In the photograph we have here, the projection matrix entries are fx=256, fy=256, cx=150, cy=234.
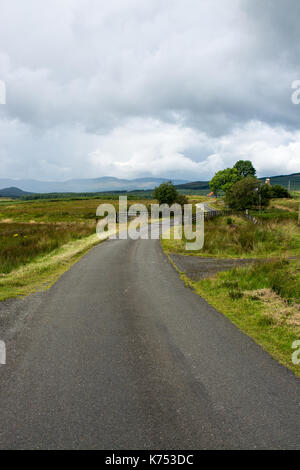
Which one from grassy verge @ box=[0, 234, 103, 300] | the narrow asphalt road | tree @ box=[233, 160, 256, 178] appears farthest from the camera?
tree @ box=[233, 160, 256, 178]

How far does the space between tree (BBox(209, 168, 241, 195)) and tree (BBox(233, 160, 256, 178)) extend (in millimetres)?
1803

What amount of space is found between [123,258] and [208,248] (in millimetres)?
6663

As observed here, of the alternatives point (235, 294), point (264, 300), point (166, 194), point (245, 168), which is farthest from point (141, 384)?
point (245, 168)

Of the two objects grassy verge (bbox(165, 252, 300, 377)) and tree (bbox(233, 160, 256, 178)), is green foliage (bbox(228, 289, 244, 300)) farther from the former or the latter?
tree (bbox(233, 160, 256, 178))

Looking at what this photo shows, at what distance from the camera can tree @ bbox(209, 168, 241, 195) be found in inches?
3489

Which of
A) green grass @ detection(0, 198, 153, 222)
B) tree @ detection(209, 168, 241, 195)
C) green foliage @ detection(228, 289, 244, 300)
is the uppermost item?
tree @ detection(209, 168, 241, 195)

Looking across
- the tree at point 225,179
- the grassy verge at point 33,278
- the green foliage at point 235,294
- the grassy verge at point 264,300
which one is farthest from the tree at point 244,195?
the green foliage at point 235,294

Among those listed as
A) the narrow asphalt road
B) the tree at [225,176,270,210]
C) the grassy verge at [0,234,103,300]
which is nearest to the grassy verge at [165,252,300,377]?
the narrow asphalt road

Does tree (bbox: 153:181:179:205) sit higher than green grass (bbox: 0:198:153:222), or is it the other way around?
tree (bbox: 153:181:179:205)

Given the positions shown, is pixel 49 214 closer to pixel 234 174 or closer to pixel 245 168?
pixel 234 174

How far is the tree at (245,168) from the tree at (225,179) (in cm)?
180

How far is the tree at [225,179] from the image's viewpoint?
88.6 meters
